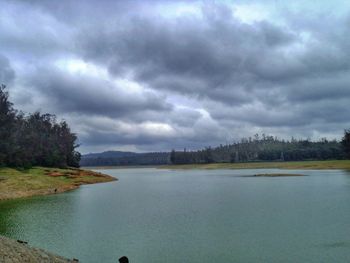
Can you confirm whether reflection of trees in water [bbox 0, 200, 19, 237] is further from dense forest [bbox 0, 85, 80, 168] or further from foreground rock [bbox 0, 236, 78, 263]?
dense forest [bbox 0, 85, 80, 168]

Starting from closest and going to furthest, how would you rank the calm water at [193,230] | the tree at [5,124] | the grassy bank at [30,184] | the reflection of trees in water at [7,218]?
the calm water at [193,230] → the reflection of trees in water at [7,218] → the grassy bank at [30,184] → the tree at [5,124]

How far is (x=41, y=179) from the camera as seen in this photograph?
9962cm

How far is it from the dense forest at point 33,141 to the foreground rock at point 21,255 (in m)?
80.9

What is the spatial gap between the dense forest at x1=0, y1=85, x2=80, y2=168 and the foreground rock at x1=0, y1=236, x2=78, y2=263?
3186 inches

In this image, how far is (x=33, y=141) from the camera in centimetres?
13662

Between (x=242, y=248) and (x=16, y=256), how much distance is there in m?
16.5

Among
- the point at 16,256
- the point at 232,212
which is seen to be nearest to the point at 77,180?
the point at 232,212

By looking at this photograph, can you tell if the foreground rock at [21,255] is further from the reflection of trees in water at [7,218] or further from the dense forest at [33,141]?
the dense forest at [33,141]

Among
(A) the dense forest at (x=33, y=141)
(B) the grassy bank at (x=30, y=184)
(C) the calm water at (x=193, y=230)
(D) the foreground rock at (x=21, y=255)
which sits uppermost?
(A) the dense forest at (x=33, y=141)

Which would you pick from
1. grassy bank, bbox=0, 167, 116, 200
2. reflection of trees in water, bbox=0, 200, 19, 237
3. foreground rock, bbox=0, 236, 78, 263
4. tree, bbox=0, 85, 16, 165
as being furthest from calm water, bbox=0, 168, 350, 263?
tree, bbox=0, 85, 16, 165

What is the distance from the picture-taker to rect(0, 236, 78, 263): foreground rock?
22619mm

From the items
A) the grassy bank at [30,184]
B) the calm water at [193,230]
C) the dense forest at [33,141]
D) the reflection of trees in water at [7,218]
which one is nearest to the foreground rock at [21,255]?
the calm water at [193,230]

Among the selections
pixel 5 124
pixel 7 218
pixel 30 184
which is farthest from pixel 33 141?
pixel 7 218

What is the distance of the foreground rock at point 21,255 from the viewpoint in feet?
74.2
